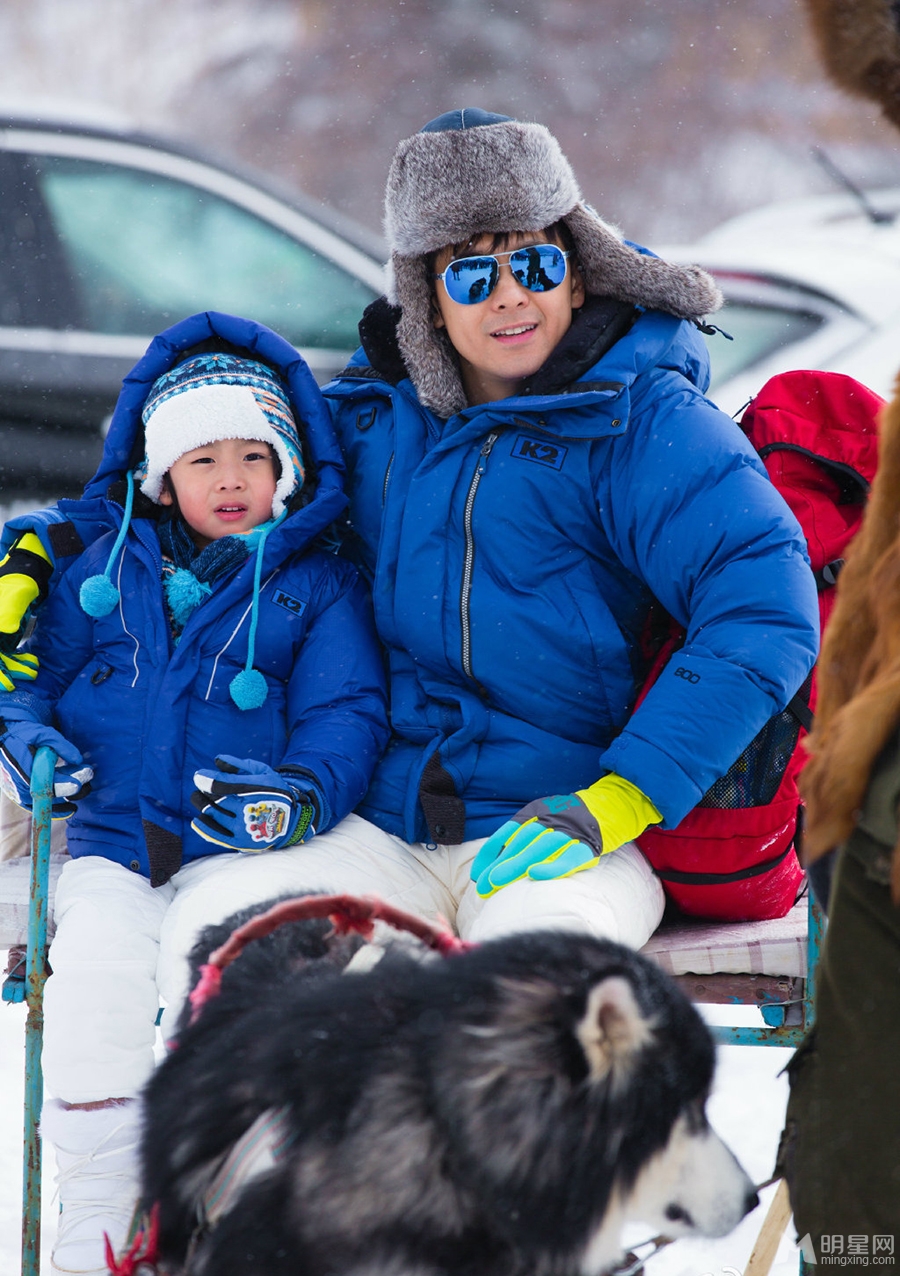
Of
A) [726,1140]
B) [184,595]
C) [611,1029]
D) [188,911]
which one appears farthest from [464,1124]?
[726,1140]

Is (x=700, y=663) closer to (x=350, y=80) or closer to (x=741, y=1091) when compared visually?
(x=741, y=1091)

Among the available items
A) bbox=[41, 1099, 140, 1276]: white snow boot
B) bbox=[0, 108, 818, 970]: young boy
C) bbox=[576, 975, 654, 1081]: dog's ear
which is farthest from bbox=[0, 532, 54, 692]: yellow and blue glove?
bbox=[576, 975, 654, 1081]: dog's ear

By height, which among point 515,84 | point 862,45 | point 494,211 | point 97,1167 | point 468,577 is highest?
point 515,84

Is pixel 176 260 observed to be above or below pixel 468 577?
above

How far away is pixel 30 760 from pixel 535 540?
1.06 metres

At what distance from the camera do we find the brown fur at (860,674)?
3.62ft

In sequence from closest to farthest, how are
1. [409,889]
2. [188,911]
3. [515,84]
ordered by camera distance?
A: [188,911] → [409,889] → [515,84]

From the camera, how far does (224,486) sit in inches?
94.1

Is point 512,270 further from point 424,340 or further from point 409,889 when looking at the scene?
point 409,889

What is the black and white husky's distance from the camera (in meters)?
1.15

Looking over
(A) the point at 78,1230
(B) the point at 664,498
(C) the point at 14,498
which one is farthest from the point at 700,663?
(C) the point at 14,498

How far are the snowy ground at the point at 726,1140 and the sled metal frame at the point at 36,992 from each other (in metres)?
0.11

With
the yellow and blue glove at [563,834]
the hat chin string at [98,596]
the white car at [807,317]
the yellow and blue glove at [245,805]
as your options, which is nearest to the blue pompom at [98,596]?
the hat chin string at [98,596]

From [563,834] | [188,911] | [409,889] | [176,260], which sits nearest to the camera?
[563,834]
